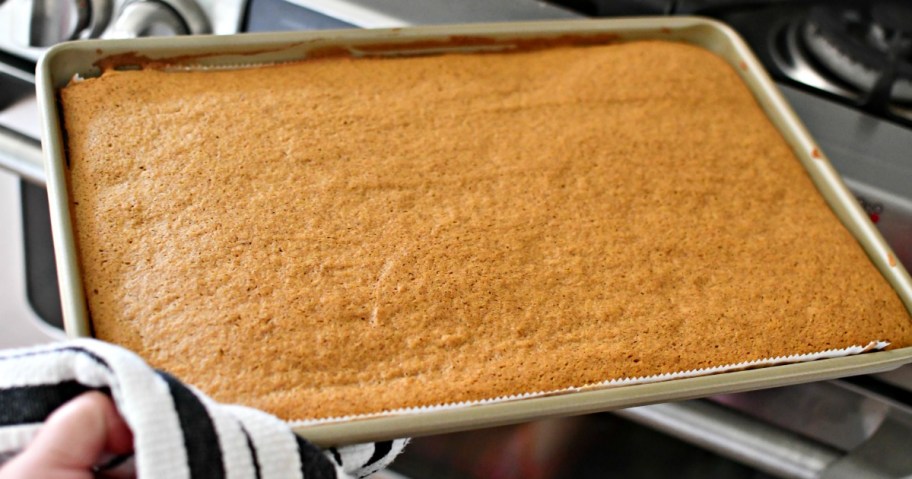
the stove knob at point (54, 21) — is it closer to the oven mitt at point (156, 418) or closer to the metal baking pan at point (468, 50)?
the metal baking pan at point (468, 50)

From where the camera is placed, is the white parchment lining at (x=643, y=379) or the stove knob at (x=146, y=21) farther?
the stove knob at (x=146, y=21)

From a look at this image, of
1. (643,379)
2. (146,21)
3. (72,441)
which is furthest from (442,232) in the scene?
(146,21)

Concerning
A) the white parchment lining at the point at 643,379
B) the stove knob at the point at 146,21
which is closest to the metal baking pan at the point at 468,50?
the white parchment lining at the point at 643,379

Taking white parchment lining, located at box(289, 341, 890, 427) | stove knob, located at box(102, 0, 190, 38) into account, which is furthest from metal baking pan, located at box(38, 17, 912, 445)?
stove knob, located at box(102, 0, 190, 38)

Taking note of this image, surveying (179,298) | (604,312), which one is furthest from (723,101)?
(179,298)

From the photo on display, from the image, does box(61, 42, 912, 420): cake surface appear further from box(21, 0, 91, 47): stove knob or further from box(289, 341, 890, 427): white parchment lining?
box(21, 0, 91, 47): stove knob
